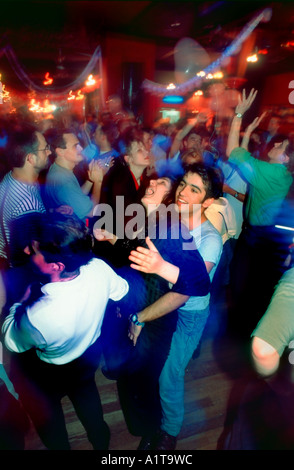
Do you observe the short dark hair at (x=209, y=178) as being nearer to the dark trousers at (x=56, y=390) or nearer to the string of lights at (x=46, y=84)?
the dark trousers at (x=56, y=390)

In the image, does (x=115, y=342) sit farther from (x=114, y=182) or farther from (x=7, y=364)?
(x=114, y=182)

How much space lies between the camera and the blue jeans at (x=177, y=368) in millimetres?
1734

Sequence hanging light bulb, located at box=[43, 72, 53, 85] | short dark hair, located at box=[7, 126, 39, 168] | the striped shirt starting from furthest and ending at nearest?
hanging light bulb, located at box=[43, 72, 53, 85]
short dark hair, located at box=[7, 126, 39, 168]
the striped shirt

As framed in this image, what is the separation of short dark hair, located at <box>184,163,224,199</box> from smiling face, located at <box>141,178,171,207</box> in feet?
0.53

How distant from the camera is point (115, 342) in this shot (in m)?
1.91

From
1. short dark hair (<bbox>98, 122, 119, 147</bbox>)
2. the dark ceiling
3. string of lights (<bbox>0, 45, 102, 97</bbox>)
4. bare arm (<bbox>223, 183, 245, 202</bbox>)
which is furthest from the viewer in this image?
string of lights (<bbox>0, 45, 102, 97</bbox>)

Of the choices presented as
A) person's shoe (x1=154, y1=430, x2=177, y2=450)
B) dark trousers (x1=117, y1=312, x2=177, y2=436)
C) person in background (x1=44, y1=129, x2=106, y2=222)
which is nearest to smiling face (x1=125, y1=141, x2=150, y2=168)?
person in background (x1=44, y1=129, x2=106, y2=222)

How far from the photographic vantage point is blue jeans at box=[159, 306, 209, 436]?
173cm

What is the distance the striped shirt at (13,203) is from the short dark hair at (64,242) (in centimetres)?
92

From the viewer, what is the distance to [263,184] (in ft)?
9.05

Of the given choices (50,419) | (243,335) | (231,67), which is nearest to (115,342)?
(50,419)

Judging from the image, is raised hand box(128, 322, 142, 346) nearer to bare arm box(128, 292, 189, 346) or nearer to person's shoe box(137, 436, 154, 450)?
bare arm box(128, 292, 189, 346)

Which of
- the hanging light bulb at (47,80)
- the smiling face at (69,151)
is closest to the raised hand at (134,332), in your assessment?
the smiling face at (69,151)

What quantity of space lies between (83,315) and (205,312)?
32.9 inches
